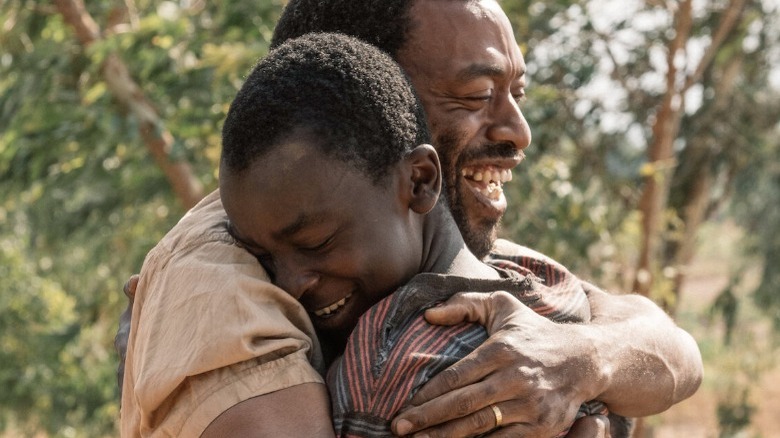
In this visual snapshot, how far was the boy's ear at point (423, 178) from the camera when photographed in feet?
6.58

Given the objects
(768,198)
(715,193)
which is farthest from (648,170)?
(768,198)

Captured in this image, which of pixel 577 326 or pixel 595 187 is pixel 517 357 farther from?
pixel 595 187

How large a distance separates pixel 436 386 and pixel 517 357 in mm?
157

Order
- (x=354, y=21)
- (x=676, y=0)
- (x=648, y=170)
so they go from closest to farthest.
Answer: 1. (x=354, y=21)
2. (x=648, y=170)
3. (x=676, y=0)

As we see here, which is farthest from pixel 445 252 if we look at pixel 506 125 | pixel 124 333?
pixel 124 333

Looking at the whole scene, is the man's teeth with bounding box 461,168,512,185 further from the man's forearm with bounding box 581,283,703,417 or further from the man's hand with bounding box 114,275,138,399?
the man's hand with bounding box 114,275,138,399

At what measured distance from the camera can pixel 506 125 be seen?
244 centimetres

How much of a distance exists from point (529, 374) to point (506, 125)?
744mm

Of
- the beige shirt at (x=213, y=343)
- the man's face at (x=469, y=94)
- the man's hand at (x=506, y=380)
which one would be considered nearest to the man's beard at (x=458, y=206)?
the man's face at (x=469, y=94)

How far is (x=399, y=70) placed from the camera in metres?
2.09

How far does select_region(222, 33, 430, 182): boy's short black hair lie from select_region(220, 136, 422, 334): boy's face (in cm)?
3

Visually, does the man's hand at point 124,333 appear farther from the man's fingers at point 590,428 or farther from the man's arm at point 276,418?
the man's fingers at point 590,428

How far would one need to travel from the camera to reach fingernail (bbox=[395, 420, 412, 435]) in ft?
5.65

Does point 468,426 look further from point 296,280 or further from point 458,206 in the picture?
point 458,206
